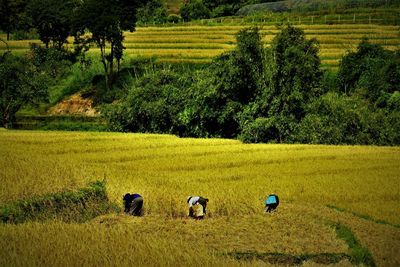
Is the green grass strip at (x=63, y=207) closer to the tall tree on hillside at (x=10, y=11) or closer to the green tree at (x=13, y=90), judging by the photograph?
the tall tree on hillside at (x=10, y=11)

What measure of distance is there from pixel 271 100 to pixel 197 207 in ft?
80.2

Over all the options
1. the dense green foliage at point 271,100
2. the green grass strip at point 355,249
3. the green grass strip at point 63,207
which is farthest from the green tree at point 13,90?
the green grass strip at point 355,249

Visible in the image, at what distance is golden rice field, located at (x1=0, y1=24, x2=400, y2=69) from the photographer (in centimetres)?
5500

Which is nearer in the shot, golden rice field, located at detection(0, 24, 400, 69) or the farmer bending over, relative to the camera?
the farmer bending over

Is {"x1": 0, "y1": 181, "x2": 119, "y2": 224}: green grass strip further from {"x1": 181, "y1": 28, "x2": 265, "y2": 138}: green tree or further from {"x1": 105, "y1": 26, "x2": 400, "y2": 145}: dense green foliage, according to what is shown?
{"x1": 181, "y1": 28, "x2": 265, "y2": 138}: green tree

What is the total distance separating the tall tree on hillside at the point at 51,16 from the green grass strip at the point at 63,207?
133 feet

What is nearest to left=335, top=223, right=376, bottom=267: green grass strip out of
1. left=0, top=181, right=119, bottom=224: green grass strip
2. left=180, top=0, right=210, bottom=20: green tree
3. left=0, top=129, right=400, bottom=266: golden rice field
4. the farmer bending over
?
left=0, top=129, right=400, bottom=266: golden rice field

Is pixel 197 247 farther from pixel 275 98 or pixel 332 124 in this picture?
pixel 275 98

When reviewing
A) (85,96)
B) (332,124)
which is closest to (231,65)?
(332,124)

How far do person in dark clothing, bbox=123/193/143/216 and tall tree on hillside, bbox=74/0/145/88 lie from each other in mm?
36321

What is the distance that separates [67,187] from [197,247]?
4.98 meters

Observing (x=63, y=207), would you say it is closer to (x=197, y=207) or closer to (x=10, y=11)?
(x=197, y=207)

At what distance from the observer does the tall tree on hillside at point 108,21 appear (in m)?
48.2

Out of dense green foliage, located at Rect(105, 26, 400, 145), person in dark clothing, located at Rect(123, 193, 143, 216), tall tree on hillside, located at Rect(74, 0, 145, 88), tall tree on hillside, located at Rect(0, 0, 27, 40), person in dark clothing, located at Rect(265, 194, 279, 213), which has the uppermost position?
tall tree on hillside, located at Rect(0, 0, 27, 40)
